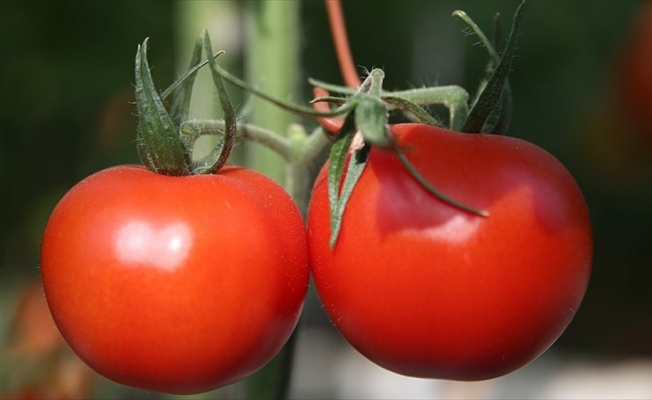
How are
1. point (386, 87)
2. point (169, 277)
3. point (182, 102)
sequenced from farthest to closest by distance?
point (386, 87) < point (182, 102) < point (169, 277)

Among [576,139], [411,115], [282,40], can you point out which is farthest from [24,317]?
[576,139]

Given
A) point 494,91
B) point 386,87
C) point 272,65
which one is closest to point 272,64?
point 272,65

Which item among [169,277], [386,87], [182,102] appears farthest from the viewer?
[386,87]

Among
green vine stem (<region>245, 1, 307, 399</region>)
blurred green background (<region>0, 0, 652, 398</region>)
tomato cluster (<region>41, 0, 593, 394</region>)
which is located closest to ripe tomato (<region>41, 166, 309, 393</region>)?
tomato cluster (<region>41, 0, 593, 394</region>)

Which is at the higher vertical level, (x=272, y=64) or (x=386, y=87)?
(x=272, y=64)

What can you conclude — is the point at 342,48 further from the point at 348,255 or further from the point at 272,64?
the point at 348,255

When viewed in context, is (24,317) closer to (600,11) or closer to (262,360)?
(262,360)

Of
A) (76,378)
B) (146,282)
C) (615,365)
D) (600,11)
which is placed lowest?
(615,365)
